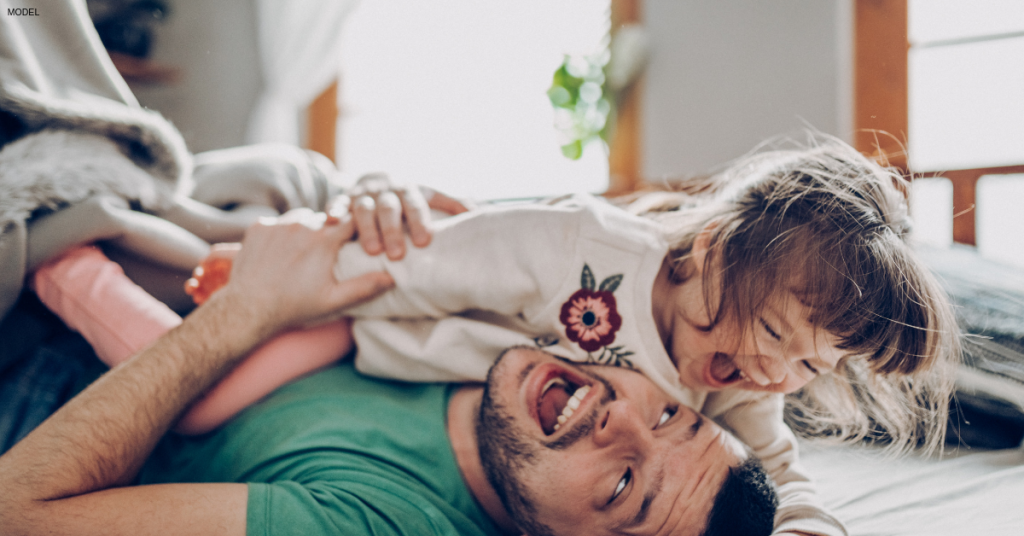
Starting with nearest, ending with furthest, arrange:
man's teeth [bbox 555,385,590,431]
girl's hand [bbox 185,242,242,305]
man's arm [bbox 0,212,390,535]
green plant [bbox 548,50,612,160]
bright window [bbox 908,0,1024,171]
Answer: man's arm [bbox 0,212,390,535] < man's teeth [bbox 555,385,590,431] < girl's hand [bbox 185,242,242,305] < bright window [bbox 908,0,1024,171] < green plant [bbox 548,50,612,160]

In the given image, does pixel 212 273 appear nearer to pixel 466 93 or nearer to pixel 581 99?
pixel 581 99

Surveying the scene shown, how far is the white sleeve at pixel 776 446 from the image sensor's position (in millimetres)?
707

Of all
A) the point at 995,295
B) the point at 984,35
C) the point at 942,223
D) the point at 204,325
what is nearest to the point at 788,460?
the point at 995,295

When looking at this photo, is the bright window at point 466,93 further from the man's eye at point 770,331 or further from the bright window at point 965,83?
the man's eye at point 770,331

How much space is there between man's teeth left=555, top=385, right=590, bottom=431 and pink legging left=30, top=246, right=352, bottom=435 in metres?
0.39

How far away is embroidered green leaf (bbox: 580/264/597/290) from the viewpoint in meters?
0.80

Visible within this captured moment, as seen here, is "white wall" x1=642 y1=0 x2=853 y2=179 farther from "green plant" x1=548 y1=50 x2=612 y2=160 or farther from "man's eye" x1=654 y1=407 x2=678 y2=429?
"man's eye" x1=654 y1=407 x2=678 y2=429

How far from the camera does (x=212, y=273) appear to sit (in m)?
0.89

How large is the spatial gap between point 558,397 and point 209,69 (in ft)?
9.19

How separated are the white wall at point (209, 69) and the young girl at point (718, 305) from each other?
2.36m

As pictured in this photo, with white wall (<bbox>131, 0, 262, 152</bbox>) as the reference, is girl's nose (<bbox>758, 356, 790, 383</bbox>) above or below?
below

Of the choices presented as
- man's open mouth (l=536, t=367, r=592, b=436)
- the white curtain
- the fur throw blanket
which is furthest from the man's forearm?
the white curtain

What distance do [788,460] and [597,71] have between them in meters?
1.96

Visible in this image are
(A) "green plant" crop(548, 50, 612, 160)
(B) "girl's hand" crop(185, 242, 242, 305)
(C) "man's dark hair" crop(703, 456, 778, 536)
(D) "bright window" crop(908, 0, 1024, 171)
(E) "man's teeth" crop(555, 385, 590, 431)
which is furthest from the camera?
(A) "green plant" crop(548, 50, 612, 160)
